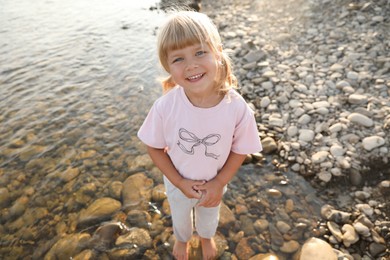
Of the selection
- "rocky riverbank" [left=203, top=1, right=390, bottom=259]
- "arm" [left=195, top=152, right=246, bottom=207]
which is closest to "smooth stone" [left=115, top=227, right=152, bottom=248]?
"arm" [left=195, top=152, right=246, bottom=207]

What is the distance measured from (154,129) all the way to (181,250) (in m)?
1.53

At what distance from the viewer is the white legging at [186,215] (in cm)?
252

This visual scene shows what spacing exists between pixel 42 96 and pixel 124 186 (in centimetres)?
326

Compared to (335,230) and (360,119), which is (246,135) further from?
(360,119)

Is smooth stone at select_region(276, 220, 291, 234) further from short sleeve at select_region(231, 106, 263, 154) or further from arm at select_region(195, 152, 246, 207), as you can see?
short sleeve at select_region(231, 106, 263, 154)

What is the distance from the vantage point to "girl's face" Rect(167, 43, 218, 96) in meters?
1.97

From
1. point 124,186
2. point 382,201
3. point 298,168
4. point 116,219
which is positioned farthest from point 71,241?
point 382,201

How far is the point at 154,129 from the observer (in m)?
2.20

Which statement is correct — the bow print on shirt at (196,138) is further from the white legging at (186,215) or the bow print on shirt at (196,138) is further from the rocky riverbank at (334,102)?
the rocky riverbank at (334,102)

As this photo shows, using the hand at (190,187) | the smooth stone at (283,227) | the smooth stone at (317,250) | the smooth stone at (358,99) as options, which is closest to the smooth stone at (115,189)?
the hand at (190,187)

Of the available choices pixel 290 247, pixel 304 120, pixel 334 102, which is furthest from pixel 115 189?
pixel 334 102

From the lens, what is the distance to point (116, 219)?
3570 mm

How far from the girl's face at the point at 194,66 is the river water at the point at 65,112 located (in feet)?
7.41

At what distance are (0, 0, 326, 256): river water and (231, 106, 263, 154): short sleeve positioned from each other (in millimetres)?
1794
